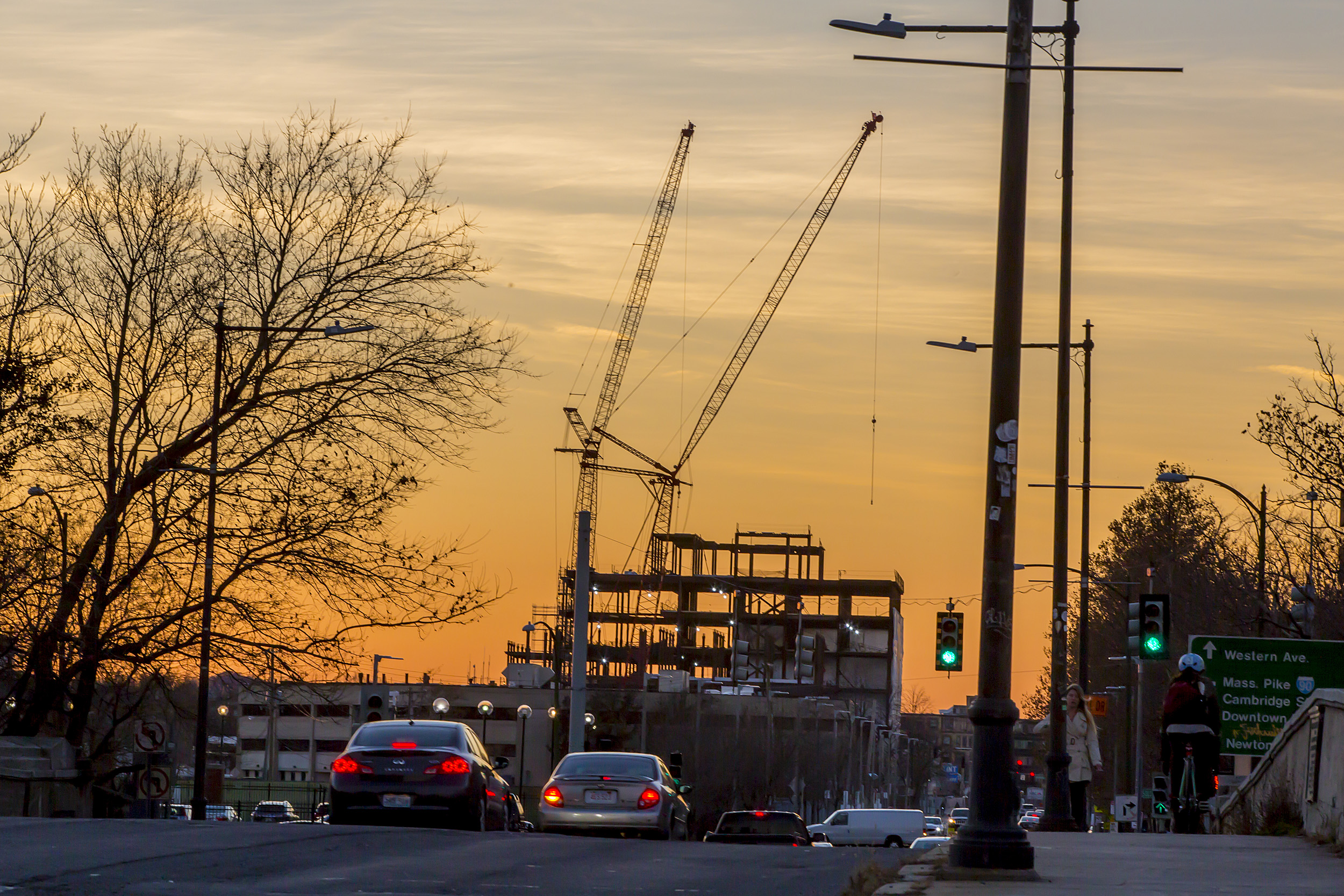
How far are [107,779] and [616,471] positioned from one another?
123 m

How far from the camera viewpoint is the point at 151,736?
33875 mm

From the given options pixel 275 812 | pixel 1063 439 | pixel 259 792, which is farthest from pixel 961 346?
pixel 259 792

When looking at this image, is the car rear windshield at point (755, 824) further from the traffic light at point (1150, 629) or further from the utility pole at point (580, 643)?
the utility pole at point (580, 643)

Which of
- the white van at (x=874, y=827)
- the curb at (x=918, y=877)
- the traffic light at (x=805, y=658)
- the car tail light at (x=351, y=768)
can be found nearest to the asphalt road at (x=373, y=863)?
the curb at (x=918, y=877)

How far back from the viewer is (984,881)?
11391 mm

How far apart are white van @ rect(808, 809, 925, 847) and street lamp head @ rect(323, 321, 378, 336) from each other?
22.7 m

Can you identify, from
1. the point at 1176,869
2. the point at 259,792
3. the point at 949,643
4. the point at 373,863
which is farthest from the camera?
the point at 259,792

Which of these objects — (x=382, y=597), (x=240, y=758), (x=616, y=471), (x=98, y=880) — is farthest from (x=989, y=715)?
(x=616, y=471)

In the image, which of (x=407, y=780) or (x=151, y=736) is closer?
(x=407, y=780)

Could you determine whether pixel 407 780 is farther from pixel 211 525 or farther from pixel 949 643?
pixel 211 525

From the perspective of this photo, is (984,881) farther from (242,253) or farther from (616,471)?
(616,471)

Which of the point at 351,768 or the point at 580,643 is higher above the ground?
the point at 580,643

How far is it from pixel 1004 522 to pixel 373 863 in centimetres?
536

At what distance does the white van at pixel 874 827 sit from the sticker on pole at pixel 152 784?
19928 millimetres
